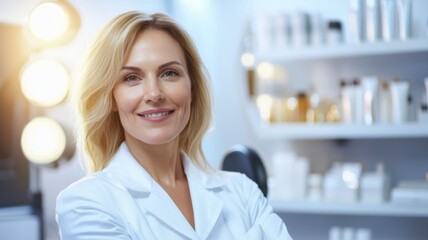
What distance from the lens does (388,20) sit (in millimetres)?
2994

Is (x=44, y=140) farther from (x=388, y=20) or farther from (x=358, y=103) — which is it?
(x=388, y=20)

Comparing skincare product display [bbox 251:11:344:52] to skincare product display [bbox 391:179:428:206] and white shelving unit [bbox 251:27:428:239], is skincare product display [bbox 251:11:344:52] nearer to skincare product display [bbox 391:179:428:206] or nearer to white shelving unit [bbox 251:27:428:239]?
white shelving unit [bbox 251:27:428:239]

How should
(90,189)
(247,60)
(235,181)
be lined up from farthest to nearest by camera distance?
1. (247,60)
2. (235,181)
3. (90,189)

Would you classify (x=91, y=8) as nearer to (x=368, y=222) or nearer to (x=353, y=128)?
(x=353, y=128)

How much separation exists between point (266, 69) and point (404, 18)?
78 cm

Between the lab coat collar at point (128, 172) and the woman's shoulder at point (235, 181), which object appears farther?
the woman's shoulder at point (235, 181)

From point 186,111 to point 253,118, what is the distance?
2.14 m

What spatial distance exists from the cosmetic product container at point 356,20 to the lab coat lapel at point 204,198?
5.80ft

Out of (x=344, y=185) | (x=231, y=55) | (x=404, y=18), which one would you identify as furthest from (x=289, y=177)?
(x=404, y=18)

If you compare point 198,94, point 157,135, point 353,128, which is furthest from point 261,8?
point 157,135

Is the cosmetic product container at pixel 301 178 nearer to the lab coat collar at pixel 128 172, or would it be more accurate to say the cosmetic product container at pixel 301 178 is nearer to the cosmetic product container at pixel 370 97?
the cosmetic product container at pixel 370 97

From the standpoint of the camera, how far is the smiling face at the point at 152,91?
1307 millimetres

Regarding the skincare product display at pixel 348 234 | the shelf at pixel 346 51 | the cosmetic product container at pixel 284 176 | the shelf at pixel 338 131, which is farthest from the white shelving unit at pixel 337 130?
the skincare product display at pixel 348 234

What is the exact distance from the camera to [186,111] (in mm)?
1388
